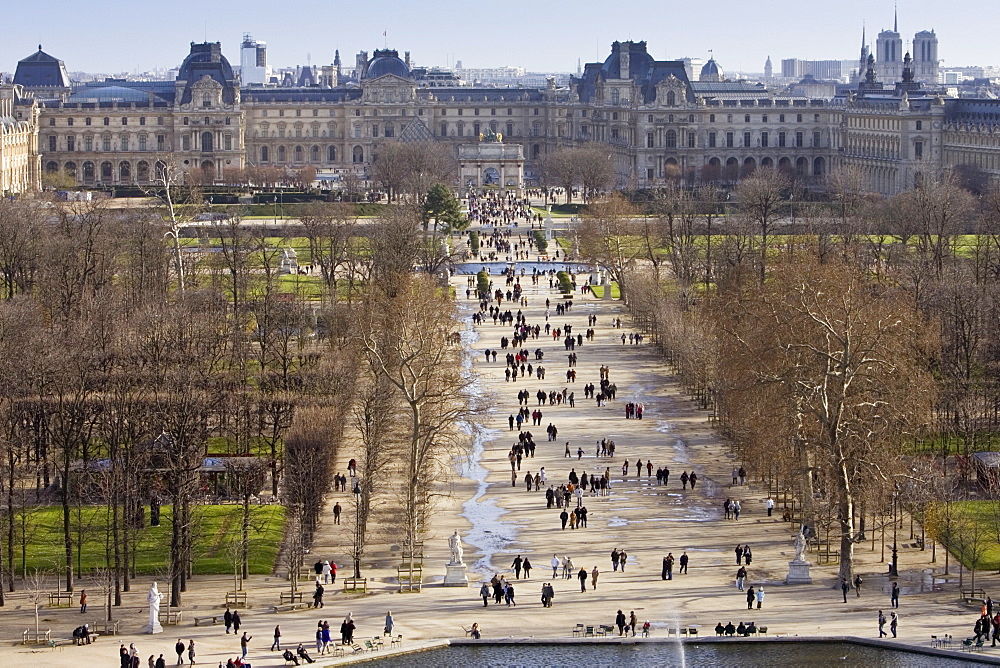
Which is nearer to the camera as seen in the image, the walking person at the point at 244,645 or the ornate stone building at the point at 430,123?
the walking person at the point at 244,645

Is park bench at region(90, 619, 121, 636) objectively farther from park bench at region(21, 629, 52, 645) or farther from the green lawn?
the green lawn

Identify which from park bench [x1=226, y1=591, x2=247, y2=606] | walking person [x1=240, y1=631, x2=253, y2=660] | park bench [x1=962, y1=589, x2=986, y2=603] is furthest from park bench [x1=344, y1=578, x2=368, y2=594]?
park bench [x1=962, y1=589, x2=986, y2=603]

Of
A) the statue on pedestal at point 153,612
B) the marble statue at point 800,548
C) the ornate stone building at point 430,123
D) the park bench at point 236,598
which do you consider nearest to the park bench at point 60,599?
the statue on pedestal at point 153,612

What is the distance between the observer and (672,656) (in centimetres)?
4403

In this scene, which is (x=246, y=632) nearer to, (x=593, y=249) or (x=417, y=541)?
(x=417, y=541)

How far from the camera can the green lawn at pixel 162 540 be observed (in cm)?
5188

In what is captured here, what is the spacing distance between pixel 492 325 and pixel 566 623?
4626 centimetres

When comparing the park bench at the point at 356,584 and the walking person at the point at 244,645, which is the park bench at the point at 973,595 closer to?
the park bench at the point at 356,584

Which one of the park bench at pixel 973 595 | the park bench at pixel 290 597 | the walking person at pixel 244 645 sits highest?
the park bench at pixel 290 597

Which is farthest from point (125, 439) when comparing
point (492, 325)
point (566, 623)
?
point (492, 325)

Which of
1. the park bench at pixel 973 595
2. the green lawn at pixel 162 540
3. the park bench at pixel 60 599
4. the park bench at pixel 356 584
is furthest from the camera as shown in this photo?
the green lawn at pixel 162 540

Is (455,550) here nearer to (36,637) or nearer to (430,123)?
(36,637)

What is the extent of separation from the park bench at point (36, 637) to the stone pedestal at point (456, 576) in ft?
31.2

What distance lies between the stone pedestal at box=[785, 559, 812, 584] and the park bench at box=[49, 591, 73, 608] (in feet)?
55.6
